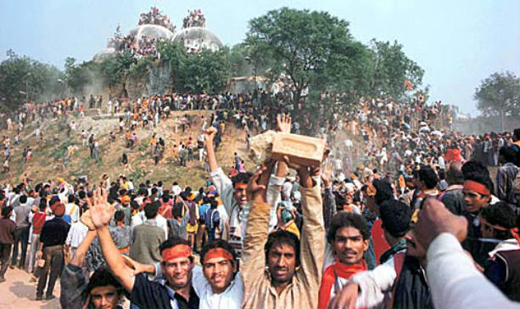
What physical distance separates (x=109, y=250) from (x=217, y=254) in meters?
0.77

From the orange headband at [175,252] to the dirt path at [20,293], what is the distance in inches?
231

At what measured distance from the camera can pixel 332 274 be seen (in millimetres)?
2621

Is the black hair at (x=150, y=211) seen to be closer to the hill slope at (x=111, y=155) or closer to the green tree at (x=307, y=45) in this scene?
the hill slope at (x=111, y=155)

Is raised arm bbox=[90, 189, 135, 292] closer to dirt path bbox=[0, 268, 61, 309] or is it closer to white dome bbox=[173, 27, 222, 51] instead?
dirt path bbox=[0, 268, 61, 309]

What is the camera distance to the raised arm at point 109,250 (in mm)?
2840

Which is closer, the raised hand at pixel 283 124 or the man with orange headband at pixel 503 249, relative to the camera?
the man with orange headband at pixel 503 249

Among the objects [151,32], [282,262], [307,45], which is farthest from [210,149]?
[151,32]

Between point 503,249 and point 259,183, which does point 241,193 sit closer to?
point 259,183

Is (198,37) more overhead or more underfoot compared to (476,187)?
more overhead

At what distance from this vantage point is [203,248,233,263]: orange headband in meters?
2.87

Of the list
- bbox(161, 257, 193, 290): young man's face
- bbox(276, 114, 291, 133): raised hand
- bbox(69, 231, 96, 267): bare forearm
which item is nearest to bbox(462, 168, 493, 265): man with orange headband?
bbox(276, 114, 291, 133): raised hand

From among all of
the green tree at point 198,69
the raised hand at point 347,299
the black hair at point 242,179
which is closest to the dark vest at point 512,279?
the raised hand at point 347,299

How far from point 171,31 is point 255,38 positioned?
3917 cm

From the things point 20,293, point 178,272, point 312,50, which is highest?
point 312,50
